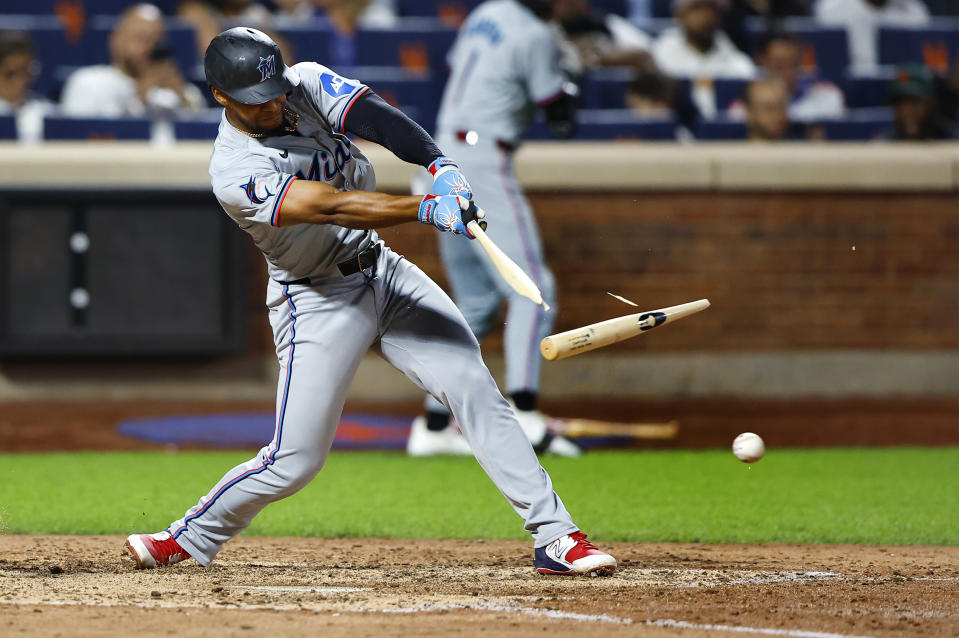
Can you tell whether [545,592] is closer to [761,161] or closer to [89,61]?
[761,161]

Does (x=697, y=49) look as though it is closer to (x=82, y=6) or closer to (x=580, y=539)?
(x=82, y=6)

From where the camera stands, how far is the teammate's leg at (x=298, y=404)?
408 cm

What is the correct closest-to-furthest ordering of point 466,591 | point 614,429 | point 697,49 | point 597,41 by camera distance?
point 466,591, point 614,429, point 597,41, point 697,49

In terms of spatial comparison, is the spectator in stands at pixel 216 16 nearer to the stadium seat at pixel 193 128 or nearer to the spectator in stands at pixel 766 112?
the stadium seat at pixel 193 128

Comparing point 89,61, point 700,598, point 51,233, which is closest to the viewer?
point 700,598

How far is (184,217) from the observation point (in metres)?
8.75

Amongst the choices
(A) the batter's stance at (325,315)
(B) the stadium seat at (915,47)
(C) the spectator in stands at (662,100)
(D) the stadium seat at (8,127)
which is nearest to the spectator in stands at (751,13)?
(B) the stadium seat at (915,47)

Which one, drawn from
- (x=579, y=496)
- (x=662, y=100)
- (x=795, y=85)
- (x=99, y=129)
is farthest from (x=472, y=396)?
(x=795, y=85)

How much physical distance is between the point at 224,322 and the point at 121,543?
13.4ft

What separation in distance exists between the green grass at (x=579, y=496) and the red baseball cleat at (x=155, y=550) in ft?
2.98

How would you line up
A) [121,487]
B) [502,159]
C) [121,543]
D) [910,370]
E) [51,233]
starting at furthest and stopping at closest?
1. [910,370]
2. [51,233]
3. [502,159]
4. [121,487]
5. [121,543]

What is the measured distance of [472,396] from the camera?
13.6 feet

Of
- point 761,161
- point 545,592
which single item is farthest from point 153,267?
point 545,592

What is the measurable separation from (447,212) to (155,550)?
4.81ft
